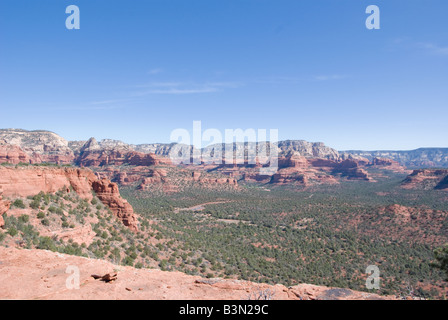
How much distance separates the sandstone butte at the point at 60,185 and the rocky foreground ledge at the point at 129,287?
35.4ft

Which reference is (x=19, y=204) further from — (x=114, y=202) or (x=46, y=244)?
(x=114, y=202)

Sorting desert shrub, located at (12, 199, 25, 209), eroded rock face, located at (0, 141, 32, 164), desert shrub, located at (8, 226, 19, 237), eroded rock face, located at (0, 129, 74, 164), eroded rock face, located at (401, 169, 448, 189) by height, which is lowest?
eroded rock face, located at (401, 169, 448, 189)

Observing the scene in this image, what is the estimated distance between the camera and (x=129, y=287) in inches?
345

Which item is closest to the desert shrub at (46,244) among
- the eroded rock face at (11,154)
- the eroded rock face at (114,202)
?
the eroded rock face at (114,202)

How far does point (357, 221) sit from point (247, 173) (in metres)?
137

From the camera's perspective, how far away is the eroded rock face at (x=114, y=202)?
29.2 meters

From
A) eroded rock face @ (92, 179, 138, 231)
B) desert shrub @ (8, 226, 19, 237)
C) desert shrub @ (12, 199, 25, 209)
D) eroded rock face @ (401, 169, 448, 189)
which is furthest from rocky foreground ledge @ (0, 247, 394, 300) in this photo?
eroded rock face @ (401, 169, 448, 189)

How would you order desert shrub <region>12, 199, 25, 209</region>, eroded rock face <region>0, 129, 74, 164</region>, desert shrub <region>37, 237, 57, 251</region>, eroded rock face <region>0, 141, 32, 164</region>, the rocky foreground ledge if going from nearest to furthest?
the rocky foreground ledge < desert shrub <region>37, 237, 57, 251</region> < desert shrub <region>12, 199, 25, 209</region> < eroded rock face <region>0, 141, 32, 164</region> < eroded rock face <region>0, 129, 74, 164</region>

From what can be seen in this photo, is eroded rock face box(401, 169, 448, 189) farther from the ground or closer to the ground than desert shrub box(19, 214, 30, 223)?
closer to the ground

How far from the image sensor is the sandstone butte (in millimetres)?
20562

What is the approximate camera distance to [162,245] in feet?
94.1

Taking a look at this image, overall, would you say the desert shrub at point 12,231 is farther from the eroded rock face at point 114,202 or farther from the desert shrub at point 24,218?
the eroded rock face at point 114,202

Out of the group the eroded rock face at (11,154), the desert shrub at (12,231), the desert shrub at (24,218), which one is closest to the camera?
the desert shrub at (12,231)

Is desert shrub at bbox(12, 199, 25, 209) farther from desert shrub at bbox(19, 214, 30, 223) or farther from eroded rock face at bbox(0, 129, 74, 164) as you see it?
eroded rock face at bbox(0, 129, 74, 164)
